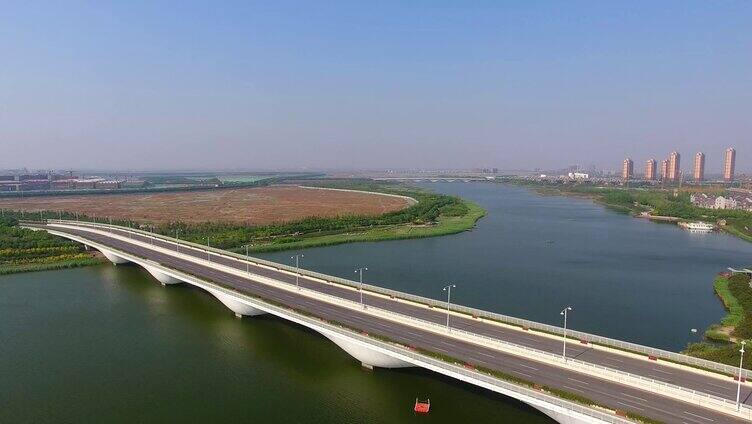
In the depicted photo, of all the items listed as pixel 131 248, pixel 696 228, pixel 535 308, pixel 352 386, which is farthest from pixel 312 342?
pixel 696 228

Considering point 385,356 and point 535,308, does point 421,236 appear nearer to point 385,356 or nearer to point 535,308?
point 535,308

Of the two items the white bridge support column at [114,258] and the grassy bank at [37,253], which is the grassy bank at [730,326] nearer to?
the white bridge support column at [114,258]

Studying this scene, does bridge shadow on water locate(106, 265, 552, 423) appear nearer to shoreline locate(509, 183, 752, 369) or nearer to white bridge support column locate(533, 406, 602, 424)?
white bridge support column locate(533, 406, 602, 424)

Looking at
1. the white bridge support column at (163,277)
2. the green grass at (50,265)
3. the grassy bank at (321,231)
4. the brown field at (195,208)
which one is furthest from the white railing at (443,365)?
the brown field at (195,208)

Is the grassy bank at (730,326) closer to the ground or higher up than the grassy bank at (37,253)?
closer to the ground

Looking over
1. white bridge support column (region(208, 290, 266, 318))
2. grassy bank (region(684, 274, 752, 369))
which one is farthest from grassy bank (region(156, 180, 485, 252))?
grassy bank (region(684, 274, 752, 369))

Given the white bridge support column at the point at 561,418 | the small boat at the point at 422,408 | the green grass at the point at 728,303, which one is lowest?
the green grass at the point at 728,303

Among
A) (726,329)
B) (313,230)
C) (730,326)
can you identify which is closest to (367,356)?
(726,329)

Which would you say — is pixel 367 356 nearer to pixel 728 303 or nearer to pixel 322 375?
pixel 322 375
